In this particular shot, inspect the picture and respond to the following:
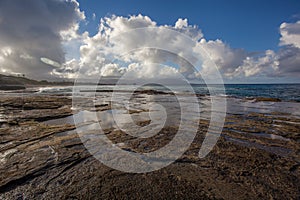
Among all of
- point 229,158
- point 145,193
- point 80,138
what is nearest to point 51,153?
point 80,138

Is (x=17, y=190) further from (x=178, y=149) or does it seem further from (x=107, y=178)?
(x=178, y=149)

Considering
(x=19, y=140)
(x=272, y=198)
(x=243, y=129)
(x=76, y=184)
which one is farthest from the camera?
(x=243, y=129)

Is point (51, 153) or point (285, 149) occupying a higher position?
point (51, 153)

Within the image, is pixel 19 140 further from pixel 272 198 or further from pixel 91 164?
pixel 272 198

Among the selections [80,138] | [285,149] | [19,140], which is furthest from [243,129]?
[19,140]

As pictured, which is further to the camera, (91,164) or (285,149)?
(285,149)

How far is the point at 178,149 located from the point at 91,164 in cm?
286

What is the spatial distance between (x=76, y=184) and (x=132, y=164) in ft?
4.79

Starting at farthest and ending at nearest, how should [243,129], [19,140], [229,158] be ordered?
[243,129]
[19,140]
[229,158]

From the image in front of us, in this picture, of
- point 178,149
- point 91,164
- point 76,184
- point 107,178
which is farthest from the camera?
point 178,149

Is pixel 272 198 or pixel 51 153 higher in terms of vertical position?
pixel 51 153

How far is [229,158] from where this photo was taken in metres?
4.66

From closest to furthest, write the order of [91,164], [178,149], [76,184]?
[76,184], [91,164], [178,149]

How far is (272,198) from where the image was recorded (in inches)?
119
